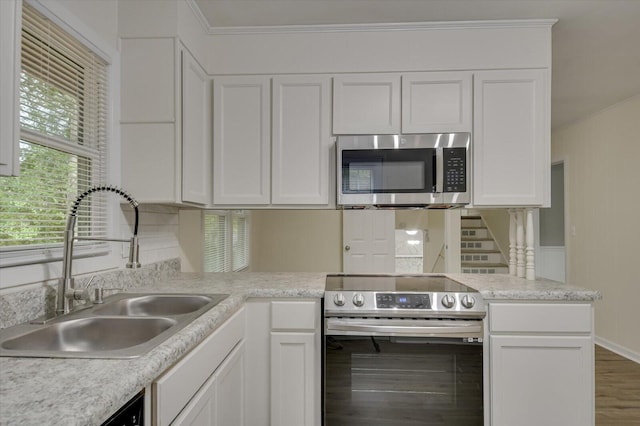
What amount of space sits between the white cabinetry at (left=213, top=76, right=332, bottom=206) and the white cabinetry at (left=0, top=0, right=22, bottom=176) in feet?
4.58

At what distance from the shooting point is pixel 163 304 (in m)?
1.73

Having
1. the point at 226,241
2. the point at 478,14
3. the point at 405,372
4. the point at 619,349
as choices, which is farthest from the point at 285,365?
the point at 619,349

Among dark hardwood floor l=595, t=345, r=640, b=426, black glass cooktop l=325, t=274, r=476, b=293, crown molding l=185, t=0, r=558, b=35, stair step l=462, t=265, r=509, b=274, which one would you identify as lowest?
dark hardwood floor l=595, t=345, r=640, b=426

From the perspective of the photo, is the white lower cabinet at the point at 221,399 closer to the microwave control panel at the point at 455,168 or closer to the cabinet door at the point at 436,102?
the microwave control panel at the point at 455,168

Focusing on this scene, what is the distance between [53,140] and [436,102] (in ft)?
6.46

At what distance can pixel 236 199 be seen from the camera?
7.43 feet

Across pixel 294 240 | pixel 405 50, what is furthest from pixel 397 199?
pixel 294 240

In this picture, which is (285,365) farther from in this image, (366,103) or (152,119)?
(366,103)

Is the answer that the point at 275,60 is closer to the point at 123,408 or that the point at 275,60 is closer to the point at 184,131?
the point at 184,131

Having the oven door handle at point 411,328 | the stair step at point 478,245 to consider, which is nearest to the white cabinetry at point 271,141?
the oven door handle at point 411,328

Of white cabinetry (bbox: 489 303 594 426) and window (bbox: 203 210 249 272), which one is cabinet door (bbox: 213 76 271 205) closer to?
window (bbox: 203 210 249 272)

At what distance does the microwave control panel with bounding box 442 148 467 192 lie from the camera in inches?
81.9

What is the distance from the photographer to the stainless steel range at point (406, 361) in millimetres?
1801

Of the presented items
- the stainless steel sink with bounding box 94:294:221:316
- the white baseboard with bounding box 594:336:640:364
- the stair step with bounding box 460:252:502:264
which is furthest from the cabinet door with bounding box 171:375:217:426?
the stair step with bounding box 460:252:502:264
